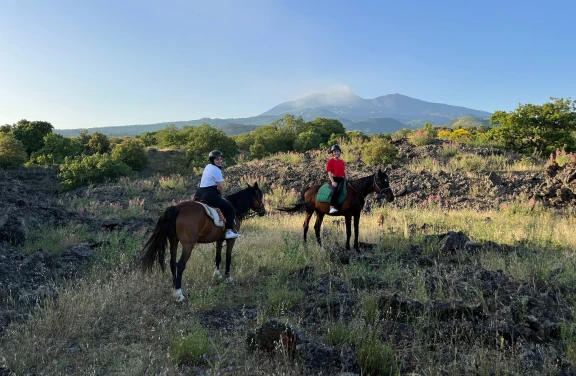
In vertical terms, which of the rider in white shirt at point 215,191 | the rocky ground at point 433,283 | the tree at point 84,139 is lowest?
the rocky ground at point 433,283

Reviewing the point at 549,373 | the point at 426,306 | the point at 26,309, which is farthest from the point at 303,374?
the point at 26,309

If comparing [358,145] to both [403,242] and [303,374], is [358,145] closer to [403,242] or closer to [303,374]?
[403,242]

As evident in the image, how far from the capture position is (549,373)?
319 cm

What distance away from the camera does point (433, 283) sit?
550 cm

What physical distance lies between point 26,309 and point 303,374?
13.7 ft

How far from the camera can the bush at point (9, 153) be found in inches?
776

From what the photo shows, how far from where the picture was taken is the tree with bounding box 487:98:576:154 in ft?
61.3

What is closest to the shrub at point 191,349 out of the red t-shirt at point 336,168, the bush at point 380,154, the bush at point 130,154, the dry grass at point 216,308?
the dry grass at point 216,308

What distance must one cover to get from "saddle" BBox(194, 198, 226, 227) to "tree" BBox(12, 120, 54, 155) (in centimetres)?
2409

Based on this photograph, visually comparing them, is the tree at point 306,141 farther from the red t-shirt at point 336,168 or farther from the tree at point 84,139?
the tree at point 84,139

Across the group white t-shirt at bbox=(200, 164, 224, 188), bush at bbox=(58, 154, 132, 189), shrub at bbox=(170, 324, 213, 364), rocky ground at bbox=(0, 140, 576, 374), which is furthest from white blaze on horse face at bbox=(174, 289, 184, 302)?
bush at bbox=(58, 154, 132, 189)

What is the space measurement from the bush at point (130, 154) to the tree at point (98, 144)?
4459mm

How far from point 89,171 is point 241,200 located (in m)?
15.2

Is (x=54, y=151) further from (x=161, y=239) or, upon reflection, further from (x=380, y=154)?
(x=161, y=239)
